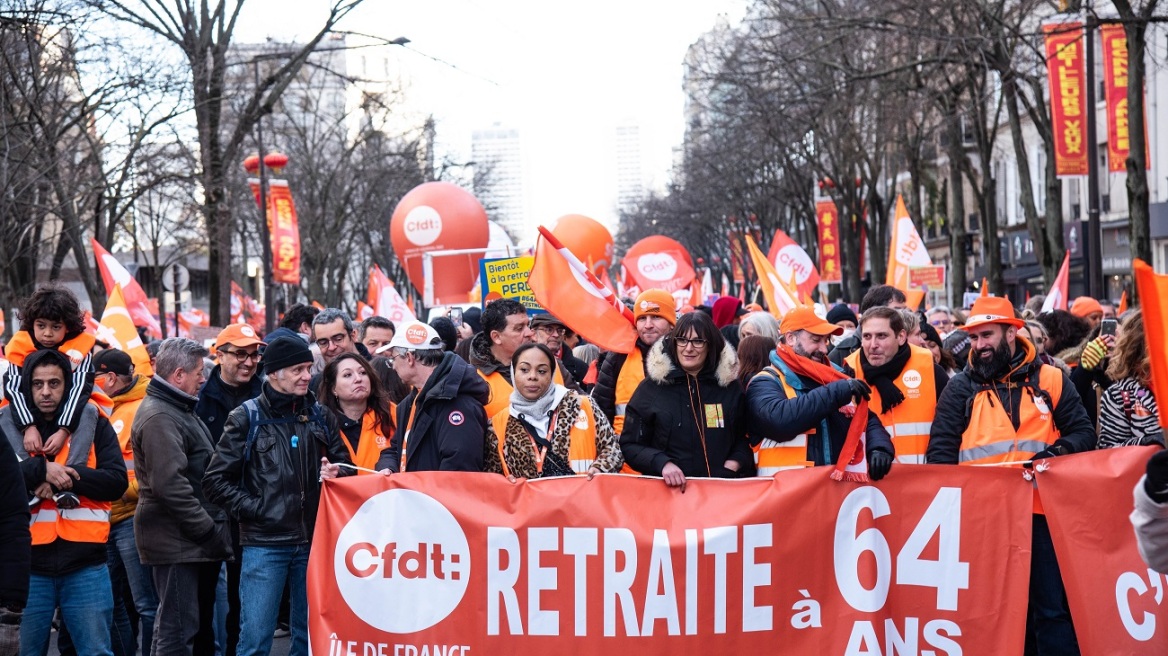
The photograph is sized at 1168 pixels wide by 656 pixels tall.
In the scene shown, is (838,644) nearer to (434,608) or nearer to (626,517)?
(626,517)

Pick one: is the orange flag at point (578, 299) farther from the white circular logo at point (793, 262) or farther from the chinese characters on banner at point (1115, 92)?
the chinese characters on banner at point (1115, 92)

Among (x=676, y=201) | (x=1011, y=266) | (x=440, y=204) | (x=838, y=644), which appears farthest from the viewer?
(x=676, y=201)

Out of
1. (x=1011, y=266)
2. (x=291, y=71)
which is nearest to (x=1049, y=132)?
(x=291, y=71)

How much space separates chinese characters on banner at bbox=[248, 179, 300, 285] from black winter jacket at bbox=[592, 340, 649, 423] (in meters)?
21.4

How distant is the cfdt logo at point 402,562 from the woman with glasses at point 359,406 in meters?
0.68

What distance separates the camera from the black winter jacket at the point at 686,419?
6.43 m

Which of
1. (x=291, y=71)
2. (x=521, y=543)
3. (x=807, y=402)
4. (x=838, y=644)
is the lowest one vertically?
(x=838, y=644)

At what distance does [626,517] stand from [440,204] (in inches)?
777

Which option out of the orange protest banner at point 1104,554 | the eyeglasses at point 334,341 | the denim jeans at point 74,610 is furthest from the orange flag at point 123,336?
the orange protest banner at point 1104,554

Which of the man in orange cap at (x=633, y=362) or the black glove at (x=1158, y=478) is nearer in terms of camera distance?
the black glove at (x=1158, y=478)

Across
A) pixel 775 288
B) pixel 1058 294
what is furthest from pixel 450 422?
pixel 1058 294

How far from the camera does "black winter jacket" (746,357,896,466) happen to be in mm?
6273

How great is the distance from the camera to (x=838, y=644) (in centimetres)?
605

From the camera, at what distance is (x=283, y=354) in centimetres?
642
